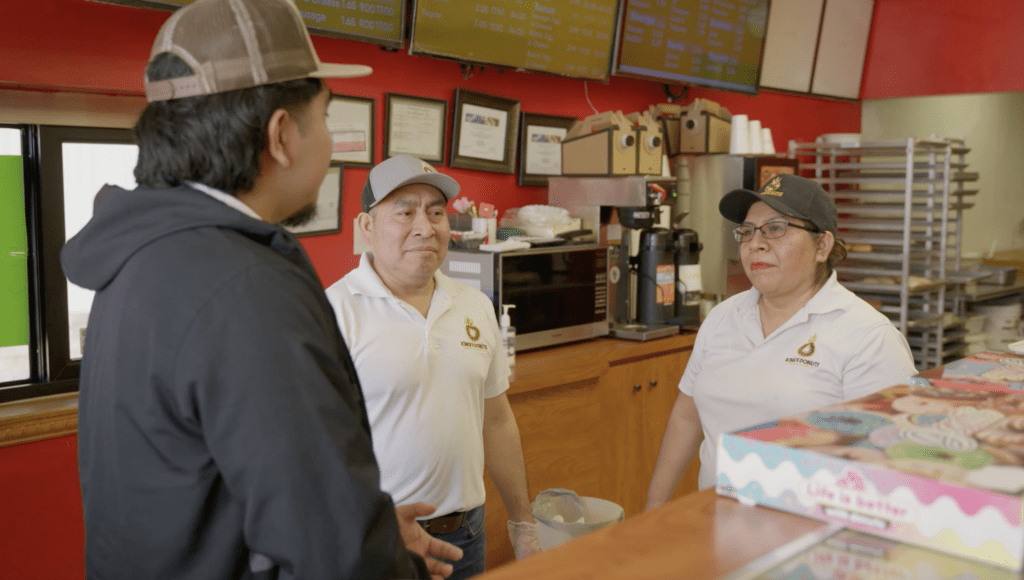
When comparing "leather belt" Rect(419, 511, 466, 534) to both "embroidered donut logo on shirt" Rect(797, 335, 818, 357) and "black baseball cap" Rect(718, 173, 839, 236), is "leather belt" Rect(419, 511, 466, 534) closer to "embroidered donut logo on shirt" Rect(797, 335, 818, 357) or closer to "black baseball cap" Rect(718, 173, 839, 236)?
"embroidered donut logo on shirt" Rect(797, 335, 818, 357)

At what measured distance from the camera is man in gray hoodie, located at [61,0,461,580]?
104cm

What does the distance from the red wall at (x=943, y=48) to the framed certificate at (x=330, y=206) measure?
4.46 m

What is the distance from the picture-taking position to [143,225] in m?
1.15

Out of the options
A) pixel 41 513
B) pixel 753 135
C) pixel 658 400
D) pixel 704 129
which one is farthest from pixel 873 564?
pixel 753 135

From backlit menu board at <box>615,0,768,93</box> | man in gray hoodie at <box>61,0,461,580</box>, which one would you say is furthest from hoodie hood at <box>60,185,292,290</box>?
backlit menu board at <box>615,0,768,93</box>

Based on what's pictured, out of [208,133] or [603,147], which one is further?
[603,147]

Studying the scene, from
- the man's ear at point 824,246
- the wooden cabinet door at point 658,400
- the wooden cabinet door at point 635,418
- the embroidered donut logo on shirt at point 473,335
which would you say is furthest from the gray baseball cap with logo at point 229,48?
the wooden cabinet door at point 658,400

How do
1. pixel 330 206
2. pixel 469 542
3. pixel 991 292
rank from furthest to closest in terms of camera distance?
pixel 991 292, pixel 330 206, pixel 469 542

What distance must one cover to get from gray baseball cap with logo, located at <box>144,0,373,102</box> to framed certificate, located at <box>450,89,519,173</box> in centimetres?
275

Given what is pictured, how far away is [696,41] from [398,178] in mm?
3060

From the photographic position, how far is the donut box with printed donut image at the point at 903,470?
962 mm

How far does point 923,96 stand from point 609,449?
158 inches

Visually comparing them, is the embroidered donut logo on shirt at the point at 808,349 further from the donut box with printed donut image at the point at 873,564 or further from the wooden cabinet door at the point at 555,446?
the wooden cabinet door at the point at 555,446

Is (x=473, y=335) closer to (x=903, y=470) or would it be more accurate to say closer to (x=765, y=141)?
(x=903, y=470)
